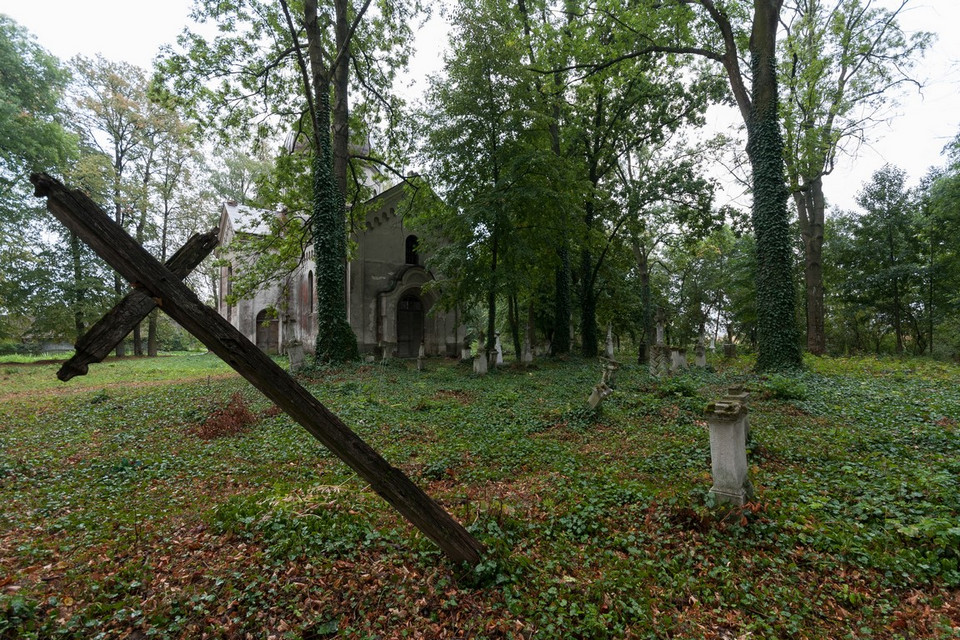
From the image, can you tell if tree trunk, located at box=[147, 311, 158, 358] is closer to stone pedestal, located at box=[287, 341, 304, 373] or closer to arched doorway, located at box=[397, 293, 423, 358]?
arched doorway, located at box=[397, 293, 423, 358]

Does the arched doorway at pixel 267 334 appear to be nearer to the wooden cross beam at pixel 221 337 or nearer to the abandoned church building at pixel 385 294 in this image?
the abandoned church building at pixel 385 294

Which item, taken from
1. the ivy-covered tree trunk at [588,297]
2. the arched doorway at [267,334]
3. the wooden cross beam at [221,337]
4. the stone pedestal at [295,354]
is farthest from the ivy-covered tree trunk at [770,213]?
the arched doorway at [267,334]

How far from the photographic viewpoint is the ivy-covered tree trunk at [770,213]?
9805 mm

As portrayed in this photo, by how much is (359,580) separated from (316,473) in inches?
90.6

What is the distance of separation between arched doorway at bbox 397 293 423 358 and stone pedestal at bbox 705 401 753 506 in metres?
18.8

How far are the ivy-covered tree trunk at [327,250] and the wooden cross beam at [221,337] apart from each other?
1216 cm

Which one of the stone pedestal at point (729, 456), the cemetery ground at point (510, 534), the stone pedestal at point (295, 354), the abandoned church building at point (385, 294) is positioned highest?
the abandoned church building at point (385, 294)

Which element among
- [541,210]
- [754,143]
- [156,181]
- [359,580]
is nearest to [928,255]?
[754,143]

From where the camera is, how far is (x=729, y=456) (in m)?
3.71

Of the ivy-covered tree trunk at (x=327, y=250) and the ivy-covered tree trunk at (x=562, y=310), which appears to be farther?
the ivy-covered tree trunk at (x=562, y=310)

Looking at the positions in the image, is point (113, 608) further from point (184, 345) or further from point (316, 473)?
point (184, 345)

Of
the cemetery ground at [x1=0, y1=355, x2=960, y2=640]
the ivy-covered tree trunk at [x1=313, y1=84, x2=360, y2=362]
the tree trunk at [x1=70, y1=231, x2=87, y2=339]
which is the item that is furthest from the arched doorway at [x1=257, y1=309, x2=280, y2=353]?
the cemetery ground at [x1=0, y1=355, x2=960, y2=640]

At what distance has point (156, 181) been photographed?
2616 centimetres

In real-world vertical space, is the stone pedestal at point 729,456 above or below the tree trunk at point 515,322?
below
